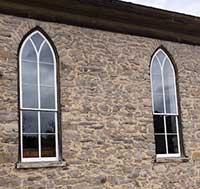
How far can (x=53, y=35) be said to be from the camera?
10.3 m

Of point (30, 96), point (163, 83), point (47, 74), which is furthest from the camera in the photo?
point (163, 83)

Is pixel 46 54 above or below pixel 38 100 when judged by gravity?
above

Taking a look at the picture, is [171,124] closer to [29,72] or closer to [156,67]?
[156,67]

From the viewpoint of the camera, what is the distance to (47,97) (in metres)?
10.1

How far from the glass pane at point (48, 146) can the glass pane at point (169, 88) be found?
380 centimetres

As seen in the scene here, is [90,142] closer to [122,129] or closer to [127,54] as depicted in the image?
[122,129]

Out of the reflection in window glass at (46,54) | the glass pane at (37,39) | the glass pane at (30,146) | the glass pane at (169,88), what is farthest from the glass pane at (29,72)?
the glass pane at (169,88)

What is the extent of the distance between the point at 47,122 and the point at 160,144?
344cm

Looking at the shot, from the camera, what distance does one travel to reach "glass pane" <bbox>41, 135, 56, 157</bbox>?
981 cm

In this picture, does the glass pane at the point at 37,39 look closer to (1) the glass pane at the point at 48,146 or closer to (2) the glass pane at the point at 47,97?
(2) the glass pane at the point at 47,97

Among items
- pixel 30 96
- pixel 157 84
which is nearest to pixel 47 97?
pixel 30 96

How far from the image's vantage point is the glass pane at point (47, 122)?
9922 mm

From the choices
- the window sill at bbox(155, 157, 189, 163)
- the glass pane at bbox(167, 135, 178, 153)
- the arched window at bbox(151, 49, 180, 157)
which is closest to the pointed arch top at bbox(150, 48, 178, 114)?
the arched window at bbox(151, 49, 180, 157)

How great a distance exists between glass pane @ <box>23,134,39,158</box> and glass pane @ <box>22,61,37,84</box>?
1304mm
